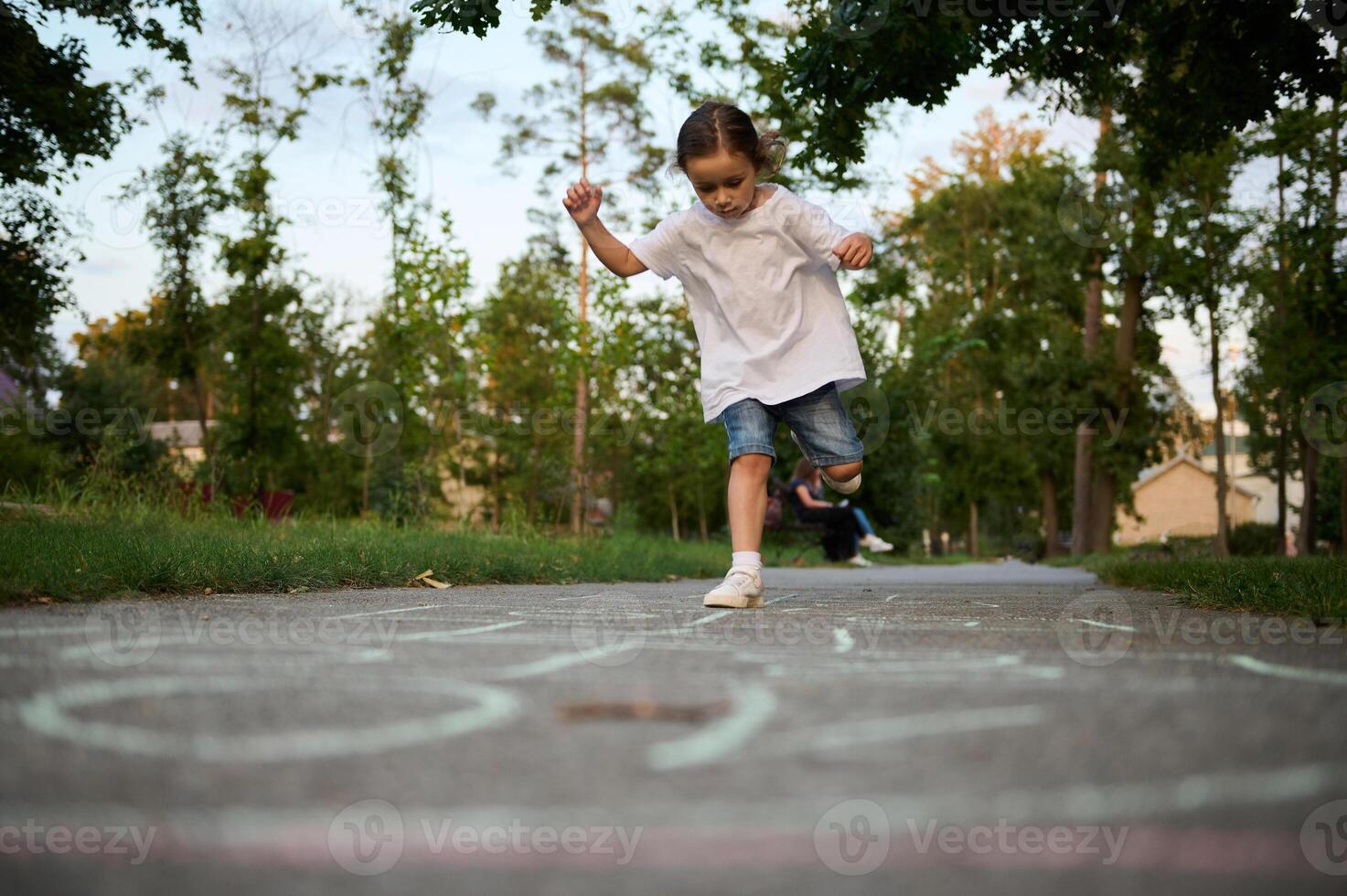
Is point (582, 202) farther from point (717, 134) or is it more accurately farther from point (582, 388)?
point (582, 388)

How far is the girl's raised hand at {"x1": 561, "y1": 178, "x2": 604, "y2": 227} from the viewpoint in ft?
14.4

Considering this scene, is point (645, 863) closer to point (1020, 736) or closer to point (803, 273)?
point (1020, 736)

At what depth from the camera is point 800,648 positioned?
2.53 metres

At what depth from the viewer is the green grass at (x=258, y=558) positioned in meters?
3.64

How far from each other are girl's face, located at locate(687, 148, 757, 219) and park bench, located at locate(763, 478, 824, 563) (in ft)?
21.1

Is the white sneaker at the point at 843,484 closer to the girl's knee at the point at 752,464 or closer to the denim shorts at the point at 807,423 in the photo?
the denim shorts at the point at 807,423

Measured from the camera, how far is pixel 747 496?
13.9ft

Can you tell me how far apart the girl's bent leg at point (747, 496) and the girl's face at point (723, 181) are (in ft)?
3.37

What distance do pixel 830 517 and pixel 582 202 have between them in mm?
10788

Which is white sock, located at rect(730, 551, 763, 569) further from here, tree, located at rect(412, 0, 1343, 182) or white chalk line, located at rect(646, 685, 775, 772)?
tree, located at rect(412, 0, 1343, 182)

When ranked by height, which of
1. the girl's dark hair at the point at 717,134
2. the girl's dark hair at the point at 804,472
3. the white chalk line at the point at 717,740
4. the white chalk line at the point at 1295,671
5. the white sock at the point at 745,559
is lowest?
the white chalk line at the point at 717,740

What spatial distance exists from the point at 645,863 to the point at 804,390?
3.35 m
